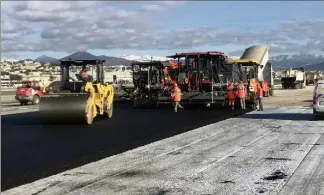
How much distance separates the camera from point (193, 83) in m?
24.3

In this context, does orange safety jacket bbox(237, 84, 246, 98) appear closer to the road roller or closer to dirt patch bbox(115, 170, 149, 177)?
the road roller

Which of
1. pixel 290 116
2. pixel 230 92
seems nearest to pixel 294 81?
pixel 230 92

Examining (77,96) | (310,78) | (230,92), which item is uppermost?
(310,78)

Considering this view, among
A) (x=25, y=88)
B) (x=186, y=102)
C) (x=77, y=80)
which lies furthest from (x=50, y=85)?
(x=25, y=88)

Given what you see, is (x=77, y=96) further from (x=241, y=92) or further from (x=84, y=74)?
(x=241, y=92)

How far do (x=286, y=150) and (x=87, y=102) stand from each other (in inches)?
300

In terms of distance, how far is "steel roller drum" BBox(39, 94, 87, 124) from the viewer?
51.2 feet

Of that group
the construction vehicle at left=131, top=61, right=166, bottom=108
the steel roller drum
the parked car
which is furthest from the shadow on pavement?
the construction vehicle at left=131, top=61, right=166, bottom=108

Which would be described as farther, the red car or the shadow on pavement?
the red car

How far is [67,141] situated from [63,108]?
384cm

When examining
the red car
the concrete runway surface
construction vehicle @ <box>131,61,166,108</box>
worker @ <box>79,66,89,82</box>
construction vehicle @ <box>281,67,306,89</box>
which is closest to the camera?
the concrete runway surface

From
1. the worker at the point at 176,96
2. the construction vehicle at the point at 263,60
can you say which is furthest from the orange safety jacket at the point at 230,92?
the construction vehicle at the point at 263,60

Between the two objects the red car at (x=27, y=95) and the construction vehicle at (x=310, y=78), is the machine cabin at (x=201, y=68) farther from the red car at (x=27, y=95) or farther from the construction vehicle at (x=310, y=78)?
the construction vehicle at (x=310, y=78)

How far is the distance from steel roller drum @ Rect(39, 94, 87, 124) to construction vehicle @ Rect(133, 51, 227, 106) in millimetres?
8556
